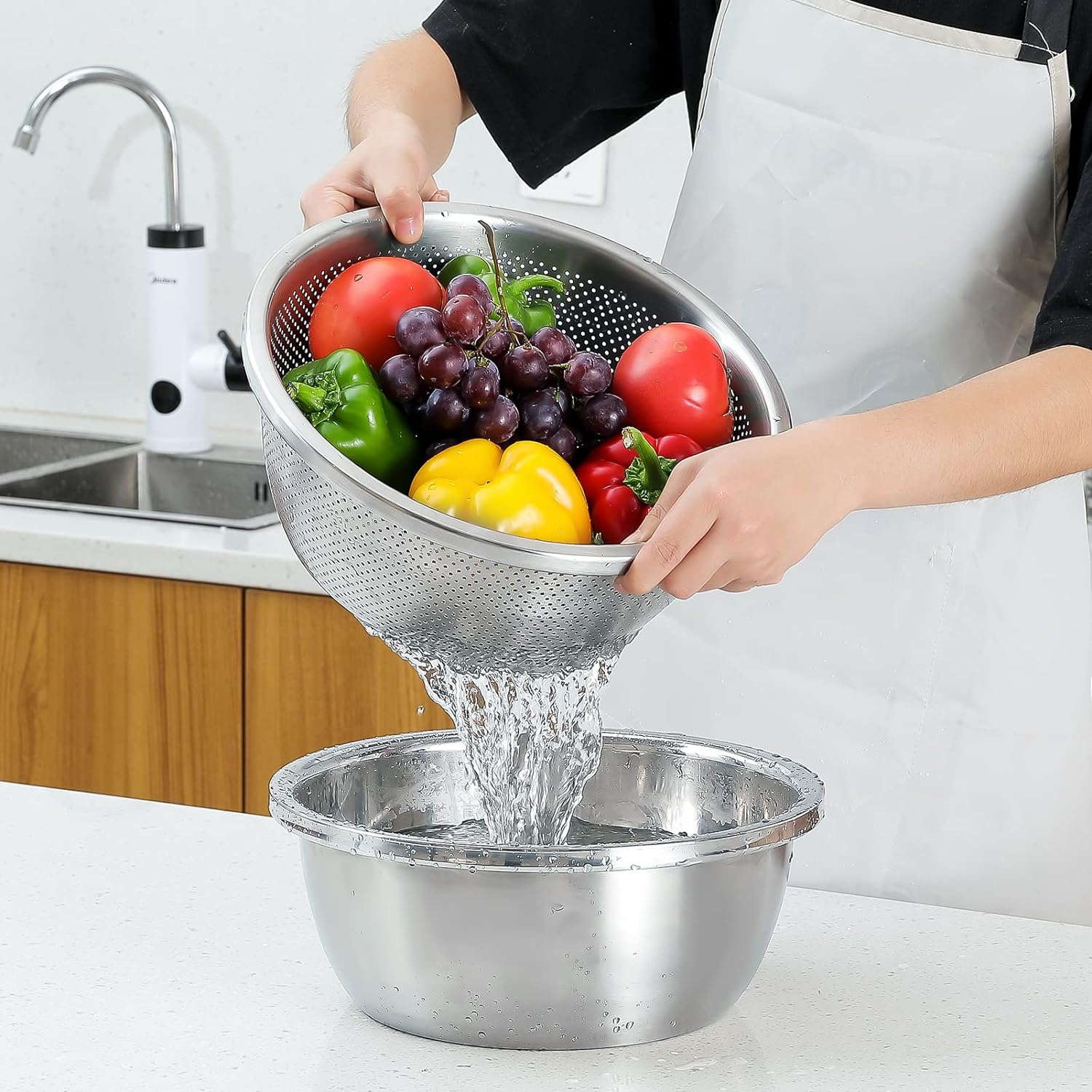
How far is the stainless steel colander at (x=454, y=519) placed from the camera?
73 centimetres

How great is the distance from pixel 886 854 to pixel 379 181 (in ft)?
2.05

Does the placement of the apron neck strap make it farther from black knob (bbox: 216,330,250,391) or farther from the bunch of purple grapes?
black knob (bbox: 216,330,250,391)

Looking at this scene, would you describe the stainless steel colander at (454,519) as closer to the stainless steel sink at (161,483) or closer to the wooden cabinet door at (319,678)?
the wooden cabinet door at (319,678)

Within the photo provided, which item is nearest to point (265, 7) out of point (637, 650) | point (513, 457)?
point (637, 650)

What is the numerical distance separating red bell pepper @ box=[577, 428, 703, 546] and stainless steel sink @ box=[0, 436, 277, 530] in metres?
1.22

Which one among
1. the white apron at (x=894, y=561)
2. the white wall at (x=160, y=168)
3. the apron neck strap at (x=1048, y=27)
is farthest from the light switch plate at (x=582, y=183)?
the apron neck strap at (x=1048, y=27)

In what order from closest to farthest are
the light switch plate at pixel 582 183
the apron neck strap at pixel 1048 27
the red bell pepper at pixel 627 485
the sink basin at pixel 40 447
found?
the red bell pepper at pixel 627 485 → the apron neck strap at pixel 1048 27 → the light switch plate at pixel 582 183 → the sink basin at pixel 40 447

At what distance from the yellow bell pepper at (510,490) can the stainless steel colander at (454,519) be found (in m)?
0.04

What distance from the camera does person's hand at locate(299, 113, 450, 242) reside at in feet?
3.09

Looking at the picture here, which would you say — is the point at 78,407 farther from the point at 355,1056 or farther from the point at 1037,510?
→ the point at 355,1056

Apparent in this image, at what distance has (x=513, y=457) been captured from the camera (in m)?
0.81

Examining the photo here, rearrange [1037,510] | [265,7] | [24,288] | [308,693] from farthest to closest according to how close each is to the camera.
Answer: [24,288] < [265,7] < [308,693] < [1037,510]

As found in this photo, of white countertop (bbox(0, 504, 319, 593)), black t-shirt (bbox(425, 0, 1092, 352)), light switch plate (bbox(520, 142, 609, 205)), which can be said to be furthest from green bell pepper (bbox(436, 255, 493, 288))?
light switch plate (bbox(520, 142, 609, 205))

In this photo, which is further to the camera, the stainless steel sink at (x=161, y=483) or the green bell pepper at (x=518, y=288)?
the stainless steel sink at (x=161, y=483)
